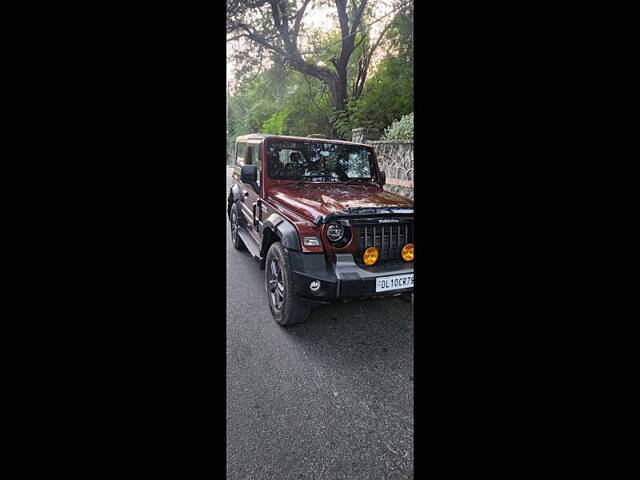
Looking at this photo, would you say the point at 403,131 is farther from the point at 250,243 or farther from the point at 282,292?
the point at 282,292

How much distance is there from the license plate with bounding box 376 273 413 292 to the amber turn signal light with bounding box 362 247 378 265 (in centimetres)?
17

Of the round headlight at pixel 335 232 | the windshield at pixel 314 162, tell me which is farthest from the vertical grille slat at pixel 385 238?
the windshield at pixel 314 162

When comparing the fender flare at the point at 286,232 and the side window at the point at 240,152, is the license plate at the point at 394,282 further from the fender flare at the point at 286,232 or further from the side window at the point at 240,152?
the side window at the point at 240,152

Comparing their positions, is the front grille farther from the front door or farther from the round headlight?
the front door

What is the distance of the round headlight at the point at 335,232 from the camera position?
2.49 meters

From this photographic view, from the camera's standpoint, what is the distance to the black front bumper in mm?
2369

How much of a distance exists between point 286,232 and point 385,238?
69 cm

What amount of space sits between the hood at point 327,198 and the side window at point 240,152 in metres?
1.45

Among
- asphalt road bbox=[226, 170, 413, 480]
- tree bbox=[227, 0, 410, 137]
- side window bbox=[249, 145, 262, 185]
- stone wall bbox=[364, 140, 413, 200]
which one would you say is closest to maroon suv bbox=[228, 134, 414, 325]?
side window bbox=[249, 145, 262, 185]

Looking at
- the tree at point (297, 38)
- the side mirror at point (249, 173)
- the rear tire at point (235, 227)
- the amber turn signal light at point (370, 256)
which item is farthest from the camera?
the tree at point (297, 38)

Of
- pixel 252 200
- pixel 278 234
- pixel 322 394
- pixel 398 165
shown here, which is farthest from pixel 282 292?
pixel 398 165
